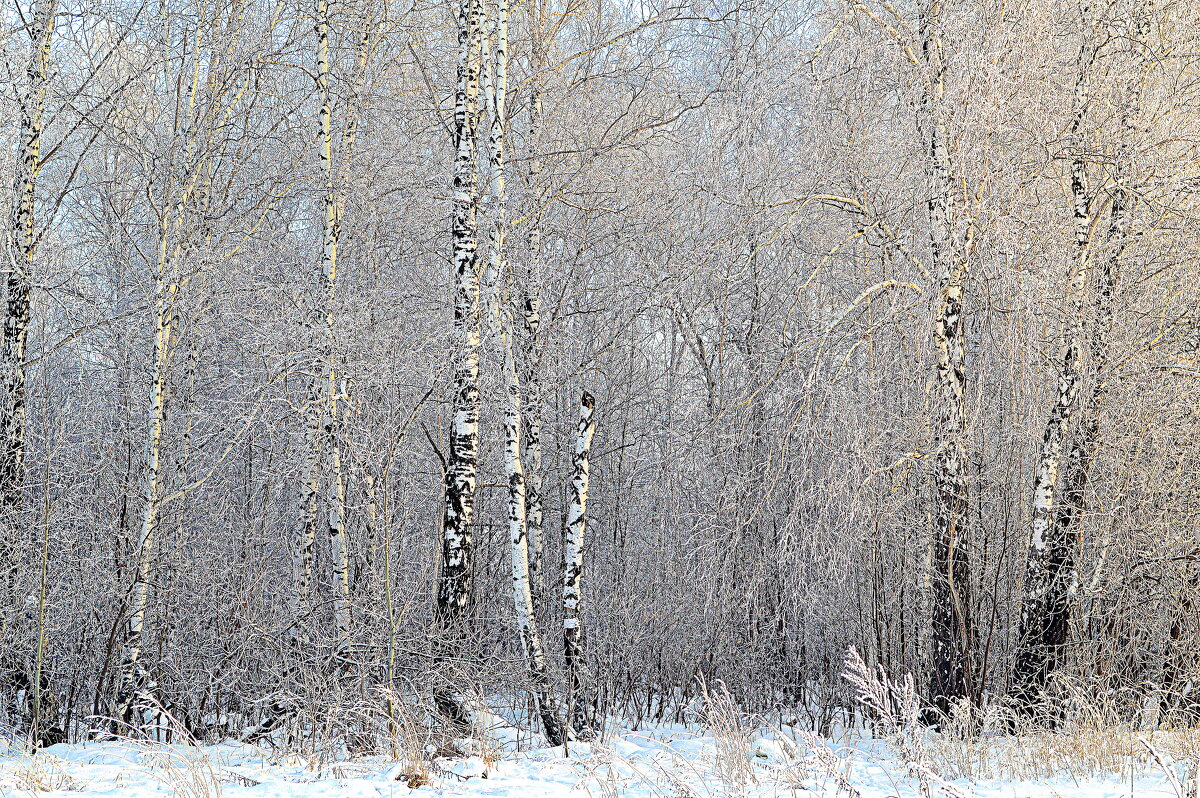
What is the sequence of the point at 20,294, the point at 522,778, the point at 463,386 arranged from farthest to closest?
the point at 20,294 → the point at 463,386 → the point at 522,778

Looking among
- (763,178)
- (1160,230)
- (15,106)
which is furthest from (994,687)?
(15,106)

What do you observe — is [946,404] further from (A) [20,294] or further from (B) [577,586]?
(A) [20,294]

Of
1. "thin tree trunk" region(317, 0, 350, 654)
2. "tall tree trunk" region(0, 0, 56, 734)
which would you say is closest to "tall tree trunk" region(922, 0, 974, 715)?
"thin tree trunk" region(317, 0, 350, 654)

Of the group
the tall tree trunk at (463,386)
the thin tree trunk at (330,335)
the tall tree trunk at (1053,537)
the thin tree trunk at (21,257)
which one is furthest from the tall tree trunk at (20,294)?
the tall tree trunk at (1053,537)

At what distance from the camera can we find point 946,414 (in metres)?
8.59

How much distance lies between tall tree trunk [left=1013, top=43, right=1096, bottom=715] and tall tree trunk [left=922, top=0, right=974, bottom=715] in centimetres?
51

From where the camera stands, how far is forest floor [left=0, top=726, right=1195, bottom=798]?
16.7 ft

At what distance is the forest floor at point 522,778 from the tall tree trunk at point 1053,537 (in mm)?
2172

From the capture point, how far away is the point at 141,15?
974cm

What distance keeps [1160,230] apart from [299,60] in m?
11.5

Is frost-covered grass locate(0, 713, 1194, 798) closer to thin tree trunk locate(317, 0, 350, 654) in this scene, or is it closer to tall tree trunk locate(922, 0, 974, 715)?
tall tree trunk locate(922, 0, 974, 715)

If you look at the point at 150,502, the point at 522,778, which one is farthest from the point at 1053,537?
the point at 150,502

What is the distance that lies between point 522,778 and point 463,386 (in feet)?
11.0

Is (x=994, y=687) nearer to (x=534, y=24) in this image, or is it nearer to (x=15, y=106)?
(x=534, y=24)
